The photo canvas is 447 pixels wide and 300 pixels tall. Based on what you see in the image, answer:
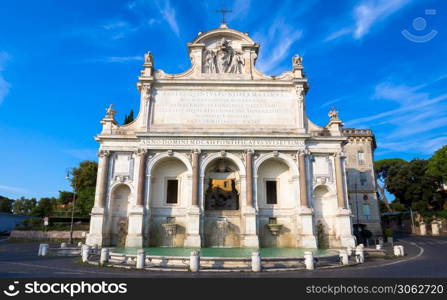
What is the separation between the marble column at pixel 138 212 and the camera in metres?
23.5

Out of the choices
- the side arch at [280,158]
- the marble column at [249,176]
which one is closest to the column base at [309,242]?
the marble column at [249,176]

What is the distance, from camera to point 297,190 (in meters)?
25.8

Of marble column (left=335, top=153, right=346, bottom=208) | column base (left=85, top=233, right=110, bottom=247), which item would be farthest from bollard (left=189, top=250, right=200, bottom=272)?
marble column (left=335, top=153, right=346, bottom=208)

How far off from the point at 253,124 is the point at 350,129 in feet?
84.5

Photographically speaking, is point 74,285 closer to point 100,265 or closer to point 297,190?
point 100,265


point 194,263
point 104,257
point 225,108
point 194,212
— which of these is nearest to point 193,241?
point 194,212

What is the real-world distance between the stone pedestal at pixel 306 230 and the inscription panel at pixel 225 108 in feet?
25.4

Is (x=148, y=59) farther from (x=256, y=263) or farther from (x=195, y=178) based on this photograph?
(x=256, y=263)

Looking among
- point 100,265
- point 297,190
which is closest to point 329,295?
point 100,265

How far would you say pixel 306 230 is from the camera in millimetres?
24172

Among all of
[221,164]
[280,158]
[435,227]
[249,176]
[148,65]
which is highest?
[148,65]

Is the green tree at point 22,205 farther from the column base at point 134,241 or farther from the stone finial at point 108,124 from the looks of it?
the column base at point 134,241

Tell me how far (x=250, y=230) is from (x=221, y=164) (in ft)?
22.1

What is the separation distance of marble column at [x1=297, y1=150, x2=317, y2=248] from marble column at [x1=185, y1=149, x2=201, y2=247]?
8311 millimetres
